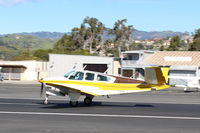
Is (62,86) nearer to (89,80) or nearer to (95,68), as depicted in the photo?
(89,80)

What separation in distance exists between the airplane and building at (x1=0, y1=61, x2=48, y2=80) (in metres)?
46.4

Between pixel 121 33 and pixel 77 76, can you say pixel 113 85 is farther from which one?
pixel 121 33

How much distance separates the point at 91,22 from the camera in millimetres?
103875

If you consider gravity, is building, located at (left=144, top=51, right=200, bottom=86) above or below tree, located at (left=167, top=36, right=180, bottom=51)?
below

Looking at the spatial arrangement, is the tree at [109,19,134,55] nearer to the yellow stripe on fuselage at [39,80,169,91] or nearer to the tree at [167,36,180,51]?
the tree at [167,36,180,51]

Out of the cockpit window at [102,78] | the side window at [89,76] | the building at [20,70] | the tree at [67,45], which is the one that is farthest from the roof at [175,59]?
the side window at [89,76]

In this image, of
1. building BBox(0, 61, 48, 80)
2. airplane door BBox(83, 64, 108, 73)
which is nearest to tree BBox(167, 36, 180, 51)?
airplane door BBox(83, 64, 108, 73)

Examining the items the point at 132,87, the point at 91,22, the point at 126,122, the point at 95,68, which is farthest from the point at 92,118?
the point at 91,22

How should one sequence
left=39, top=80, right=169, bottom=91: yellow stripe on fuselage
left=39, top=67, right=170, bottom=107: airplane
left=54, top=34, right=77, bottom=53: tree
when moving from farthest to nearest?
left=54, top=34, right=77, bottom=53: tree
left=39, top=80, right=169, bottom=91: yellow stripe on fuselage
left=39, top=67, right=170, bottom=107: airplane

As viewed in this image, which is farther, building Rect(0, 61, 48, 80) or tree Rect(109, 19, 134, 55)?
tree Rect(109, 19, 134, 55)

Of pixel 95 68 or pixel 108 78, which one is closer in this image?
pixel 108 78

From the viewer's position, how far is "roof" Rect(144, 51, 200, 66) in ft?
205

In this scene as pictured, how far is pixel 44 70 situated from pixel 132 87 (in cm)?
5074

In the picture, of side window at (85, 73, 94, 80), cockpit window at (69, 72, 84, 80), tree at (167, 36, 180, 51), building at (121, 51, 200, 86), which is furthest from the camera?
tree at (167, 36, 180, 51)
